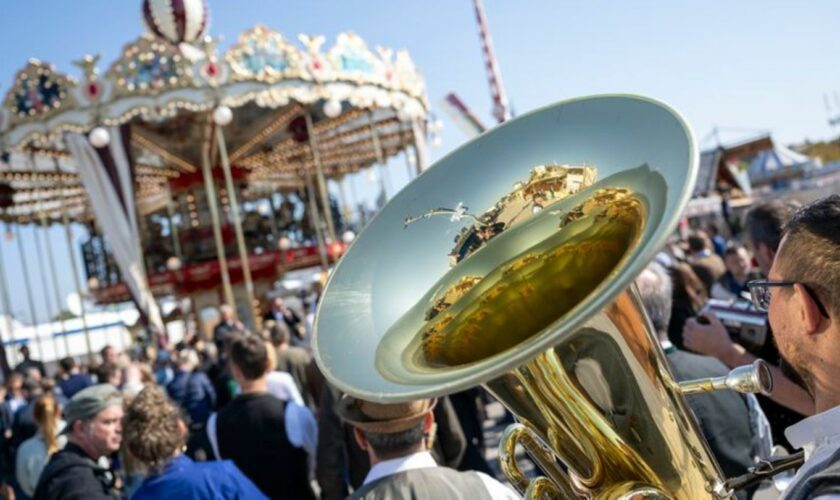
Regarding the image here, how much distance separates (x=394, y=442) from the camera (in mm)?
2057

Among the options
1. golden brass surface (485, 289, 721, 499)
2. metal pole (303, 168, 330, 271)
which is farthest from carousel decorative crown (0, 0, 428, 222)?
golden brass surface (485, 289, 721, 499)

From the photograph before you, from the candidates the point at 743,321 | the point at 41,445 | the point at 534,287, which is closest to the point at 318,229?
the point at 41,445

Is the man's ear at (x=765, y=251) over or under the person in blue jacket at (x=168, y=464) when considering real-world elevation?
over

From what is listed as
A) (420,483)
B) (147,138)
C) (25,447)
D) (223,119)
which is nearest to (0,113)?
(147,138)

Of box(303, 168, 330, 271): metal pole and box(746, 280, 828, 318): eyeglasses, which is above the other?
box(303, 168, 330, 271): metal pole

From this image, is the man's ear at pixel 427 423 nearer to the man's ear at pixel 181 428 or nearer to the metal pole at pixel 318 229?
the man's ear at pixel 181 428

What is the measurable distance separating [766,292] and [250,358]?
2738 millimetres

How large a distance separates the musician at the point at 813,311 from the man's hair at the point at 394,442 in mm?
1122

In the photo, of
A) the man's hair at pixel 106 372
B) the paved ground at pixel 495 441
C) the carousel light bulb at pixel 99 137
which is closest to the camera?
the paved ground at pixel 495 441

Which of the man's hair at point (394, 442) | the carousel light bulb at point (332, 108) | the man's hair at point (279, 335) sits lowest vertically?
the man's hair at point (279, 335)

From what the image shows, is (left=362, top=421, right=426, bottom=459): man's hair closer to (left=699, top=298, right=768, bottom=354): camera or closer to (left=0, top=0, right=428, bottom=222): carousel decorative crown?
(left=699, top=298, right=768, bottom=354): camera

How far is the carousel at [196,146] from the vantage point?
12.0 m

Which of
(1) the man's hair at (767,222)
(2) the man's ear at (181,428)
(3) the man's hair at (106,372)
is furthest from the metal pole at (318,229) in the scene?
(2) the man's ear at (181,428)

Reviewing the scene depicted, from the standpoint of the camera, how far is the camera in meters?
2.46
